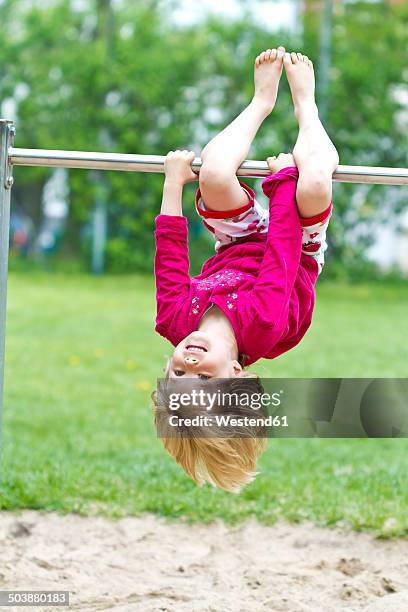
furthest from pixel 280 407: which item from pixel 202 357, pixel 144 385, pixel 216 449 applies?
pixel 144 385

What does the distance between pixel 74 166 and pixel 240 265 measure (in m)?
0.65

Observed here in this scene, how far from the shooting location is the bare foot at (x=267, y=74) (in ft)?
10.9

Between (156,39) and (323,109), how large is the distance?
142 inches

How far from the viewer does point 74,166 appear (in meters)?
3.19

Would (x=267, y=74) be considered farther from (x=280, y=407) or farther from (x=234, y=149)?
(x=280, y=407)

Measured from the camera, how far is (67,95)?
664 inches

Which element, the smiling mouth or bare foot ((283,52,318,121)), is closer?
the smiling mouth

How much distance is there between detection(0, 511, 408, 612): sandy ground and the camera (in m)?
3.54

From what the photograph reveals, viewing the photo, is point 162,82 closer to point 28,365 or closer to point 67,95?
point 67,95

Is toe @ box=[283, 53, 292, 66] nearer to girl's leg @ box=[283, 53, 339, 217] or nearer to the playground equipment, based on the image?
girl's leg @ box=[283, 53, 339, 217]

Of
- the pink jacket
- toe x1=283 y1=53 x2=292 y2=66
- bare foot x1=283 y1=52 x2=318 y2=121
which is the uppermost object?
toe x1=283 y1=53 x2=292 y2=66

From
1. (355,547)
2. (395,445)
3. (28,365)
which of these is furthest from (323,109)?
(355,547)

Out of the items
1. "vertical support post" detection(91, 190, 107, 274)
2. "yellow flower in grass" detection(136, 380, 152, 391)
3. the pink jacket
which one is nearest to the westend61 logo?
the pink jacket

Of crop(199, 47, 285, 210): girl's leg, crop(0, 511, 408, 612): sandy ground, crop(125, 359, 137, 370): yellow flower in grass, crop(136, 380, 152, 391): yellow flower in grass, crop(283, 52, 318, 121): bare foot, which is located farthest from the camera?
crop(125, 359, 137, 370): yellow flower in grass
